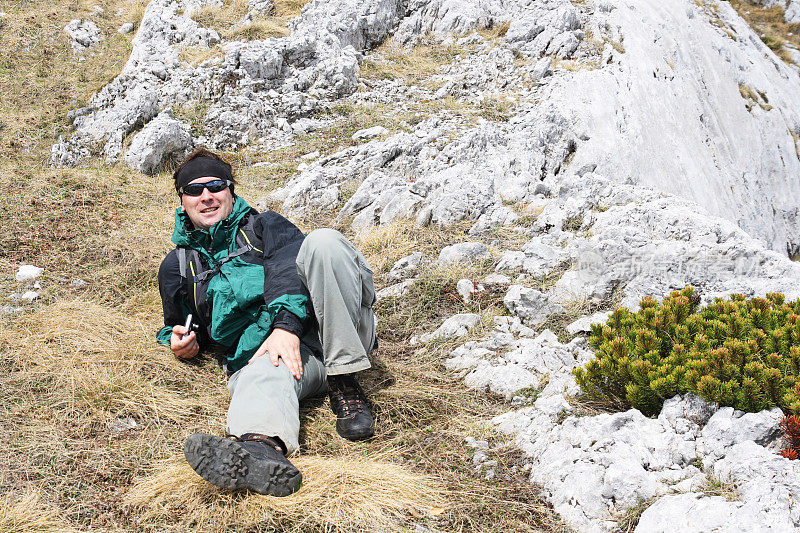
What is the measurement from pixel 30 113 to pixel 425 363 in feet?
35.3

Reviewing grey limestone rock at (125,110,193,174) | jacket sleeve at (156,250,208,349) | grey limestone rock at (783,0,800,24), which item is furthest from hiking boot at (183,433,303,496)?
grey limestone rock at (783,0,800,24)

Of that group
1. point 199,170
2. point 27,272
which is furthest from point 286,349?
point 27,272

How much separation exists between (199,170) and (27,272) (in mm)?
3279

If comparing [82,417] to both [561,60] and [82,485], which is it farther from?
[561,60]

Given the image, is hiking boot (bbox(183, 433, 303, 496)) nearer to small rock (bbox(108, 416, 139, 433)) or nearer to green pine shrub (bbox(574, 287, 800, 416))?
small rock (bbox(108, 416, 139, 433))

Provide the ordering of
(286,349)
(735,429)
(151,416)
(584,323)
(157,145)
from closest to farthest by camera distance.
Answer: (735,429)
(286,349)
(151,416)
(584,323)
(157,145)

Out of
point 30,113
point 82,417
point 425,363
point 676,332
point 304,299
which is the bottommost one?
point 30,113

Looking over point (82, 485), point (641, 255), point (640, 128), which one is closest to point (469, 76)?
point (640, 128)

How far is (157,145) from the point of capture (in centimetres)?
956

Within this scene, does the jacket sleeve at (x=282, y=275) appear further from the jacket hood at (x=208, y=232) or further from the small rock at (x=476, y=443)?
the small rock at (x=476, y=443)

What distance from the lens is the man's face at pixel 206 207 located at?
373cm

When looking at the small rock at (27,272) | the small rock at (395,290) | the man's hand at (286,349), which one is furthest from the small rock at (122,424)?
the small rock at (27,272)

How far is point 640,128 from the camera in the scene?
443 inches

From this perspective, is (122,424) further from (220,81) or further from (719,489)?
(220,81)
